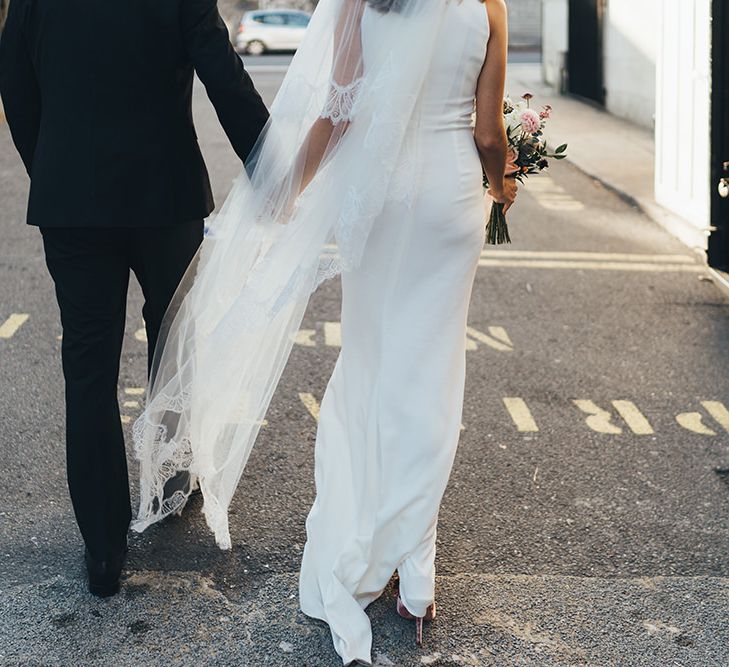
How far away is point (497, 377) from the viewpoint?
233 inches

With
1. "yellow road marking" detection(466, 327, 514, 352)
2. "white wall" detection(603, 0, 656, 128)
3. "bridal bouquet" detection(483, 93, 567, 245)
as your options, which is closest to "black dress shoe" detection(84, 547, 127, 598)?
"bridal bouquet" detection(483, 93, 567, 245)

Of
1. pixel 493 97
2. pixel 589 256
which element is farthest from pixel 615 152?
pixel 493 97

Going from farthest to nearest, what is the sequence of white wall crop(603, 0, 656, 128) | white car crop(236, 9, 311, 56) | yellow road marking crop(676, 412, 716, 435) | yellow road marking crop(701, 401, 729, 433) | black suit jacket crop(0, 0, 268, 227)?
white car crop(236, 9, 311, 56) < white wall crop(603, 0, 656, 128) < yellow road marking crop(701, 401, 729, 433) < yellow road marking crop(676, 412, 716, 435) < black suit jacket crop(0, 0, 268, 227)

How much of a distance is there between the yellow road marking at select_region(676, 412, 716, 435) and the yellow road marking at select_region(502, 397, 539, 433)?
67 centimetres

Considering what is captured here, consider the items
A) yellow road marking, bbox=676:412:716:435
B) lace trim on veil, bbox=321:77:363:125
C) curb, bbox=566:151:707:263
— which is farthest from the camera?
curb, bbox=566:151:707:263

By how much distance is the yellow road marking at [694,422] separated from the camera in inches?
206

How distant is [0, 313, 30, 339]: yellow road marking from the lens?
651 centimetres

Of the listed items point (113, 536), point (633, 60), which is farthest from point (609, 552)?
point (633, 60)

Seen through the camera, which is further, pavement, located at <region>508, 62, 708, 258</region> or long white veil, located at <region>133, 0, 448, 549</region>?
pavement, located at <region>508, 62, 708, 258</region>

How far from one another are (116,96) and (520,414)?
2.62 meters

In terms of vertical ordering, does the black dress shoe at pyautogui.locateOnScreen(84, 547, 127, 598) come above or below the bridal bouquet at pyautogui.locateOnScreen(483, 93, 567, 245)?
below

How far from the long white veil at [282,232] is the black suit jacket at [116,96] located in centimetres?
17

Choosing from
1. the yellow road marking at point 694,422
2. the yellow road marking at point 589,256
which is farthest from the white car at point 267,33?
the yellow road marking at point 694,422

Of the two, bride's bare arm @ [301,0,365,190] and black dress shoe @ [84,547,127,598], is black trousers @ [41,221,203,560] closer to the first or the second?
black dress shoe @ [84,547,127,598]
